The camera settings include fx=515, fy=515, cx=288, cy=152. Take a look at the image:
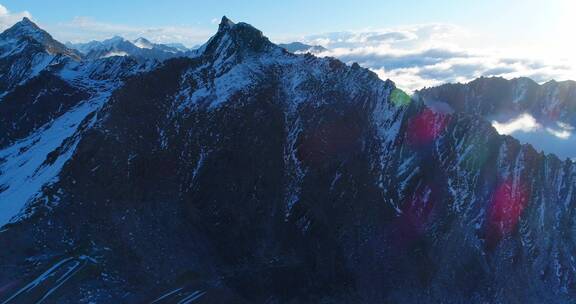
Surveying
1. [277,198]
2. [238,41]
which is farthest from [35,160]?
[238,41]

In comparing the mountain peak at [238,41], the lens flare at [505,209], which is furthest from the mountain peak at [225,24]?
the lens flare at [505,209]

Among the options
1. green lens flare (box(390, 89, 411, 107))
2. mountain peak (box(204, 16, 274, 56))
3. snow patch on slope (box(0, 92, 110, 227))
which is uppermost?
mountain peak (box(204, 16, 274, 56))

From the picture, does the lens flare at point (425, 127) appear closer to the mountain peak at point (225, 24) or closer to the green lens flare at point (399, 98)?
the green lens flare at point (399, 98)

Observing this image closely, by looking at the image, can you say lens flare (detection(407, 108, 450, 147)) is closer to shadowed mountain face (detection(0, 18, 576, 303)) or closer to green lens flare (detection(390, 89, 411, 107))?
shadowed mountain face (detection(0, 18, 576, 303))

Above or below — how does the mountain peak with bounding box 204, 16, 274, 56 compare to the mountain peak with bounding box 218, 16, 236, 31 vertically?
below

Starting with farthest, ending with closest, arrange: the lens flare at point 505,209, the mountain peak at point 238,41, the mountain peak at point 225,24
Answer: the mountain peak at point 225,24 < the mountain peak at point 238,41 < the lens flare at point 505,209

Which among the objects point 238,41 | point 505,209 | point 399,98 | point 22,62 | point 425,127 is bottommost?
point 505,209

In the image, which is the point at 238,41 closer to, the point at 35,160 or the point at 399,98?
the point at 399,98

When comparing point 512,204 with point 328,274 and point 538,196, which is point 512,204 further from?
point 328,274

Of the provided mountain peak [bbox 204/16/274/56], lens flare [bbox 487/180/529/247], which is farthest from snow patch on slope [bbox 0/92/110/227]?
lens flare [bbox 487/180/529/247]
